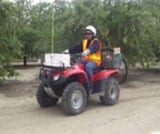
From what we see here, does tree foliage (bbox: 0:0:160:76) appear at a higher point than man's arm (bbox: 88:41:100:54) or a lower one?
higher

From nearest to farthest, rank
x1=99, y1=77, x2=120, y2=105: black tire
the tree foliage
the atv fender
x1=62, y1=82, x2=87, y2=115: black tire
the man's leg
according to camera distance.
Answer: x1=62, y1=82, x2=87, y2=115: black tire
the man's leg
the atv fender
x1=99, y1=77, x2=120, y2=105: black tire
the tree foliage

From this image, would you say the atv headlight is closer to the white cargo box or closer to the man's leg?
the white cargo box

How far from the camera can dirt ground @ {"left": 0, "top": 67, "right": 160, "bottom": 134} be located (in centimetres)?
653

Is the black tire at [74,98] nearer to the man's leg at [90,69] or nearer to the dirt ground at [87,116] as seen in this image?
the dirt ground at [87,116]

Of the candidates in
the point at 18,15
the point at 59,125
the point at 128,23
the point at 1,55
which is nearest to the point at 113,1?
the point at 128,23

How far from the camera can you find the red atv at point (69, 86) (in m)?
7.49

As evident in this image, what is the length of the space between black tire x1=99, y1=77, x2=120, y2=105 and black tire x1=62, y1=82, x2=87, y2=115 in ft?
2.63

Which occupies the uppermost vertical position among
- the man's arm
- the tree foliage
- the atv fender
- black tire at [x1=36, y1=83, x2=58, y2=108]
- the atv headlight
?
the tree foliage

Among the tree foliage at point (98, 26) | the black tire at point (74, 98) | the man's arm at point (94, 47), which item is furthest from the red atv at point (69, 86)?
the tree foliage at point (98, 26)

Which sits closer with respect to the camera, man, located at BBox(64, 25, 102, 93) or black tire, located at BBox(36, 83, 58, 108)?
man, located at BBox(64, 25, 102, 93)

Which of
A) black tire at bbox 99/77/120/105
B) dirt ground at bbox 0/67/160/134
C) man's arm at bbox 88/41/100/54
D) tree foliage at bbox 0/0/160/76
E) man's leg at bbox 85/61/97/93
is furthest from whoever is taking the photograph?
tree foliage at bbox 0/0/160/76

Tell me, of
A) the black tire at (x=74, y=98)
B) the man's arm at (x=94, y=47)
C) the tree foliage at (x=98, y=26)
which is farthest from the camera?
the tree foliage at (x=98, y=26)

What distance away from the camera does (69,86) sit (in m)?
7.55

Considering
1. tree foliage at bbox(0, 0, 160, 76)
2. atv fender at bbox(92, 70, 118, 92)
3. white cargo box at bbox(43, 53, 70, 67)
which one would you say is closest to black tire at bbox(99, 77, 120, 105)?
atv fender at bbox(92, 70, 118, 92)
